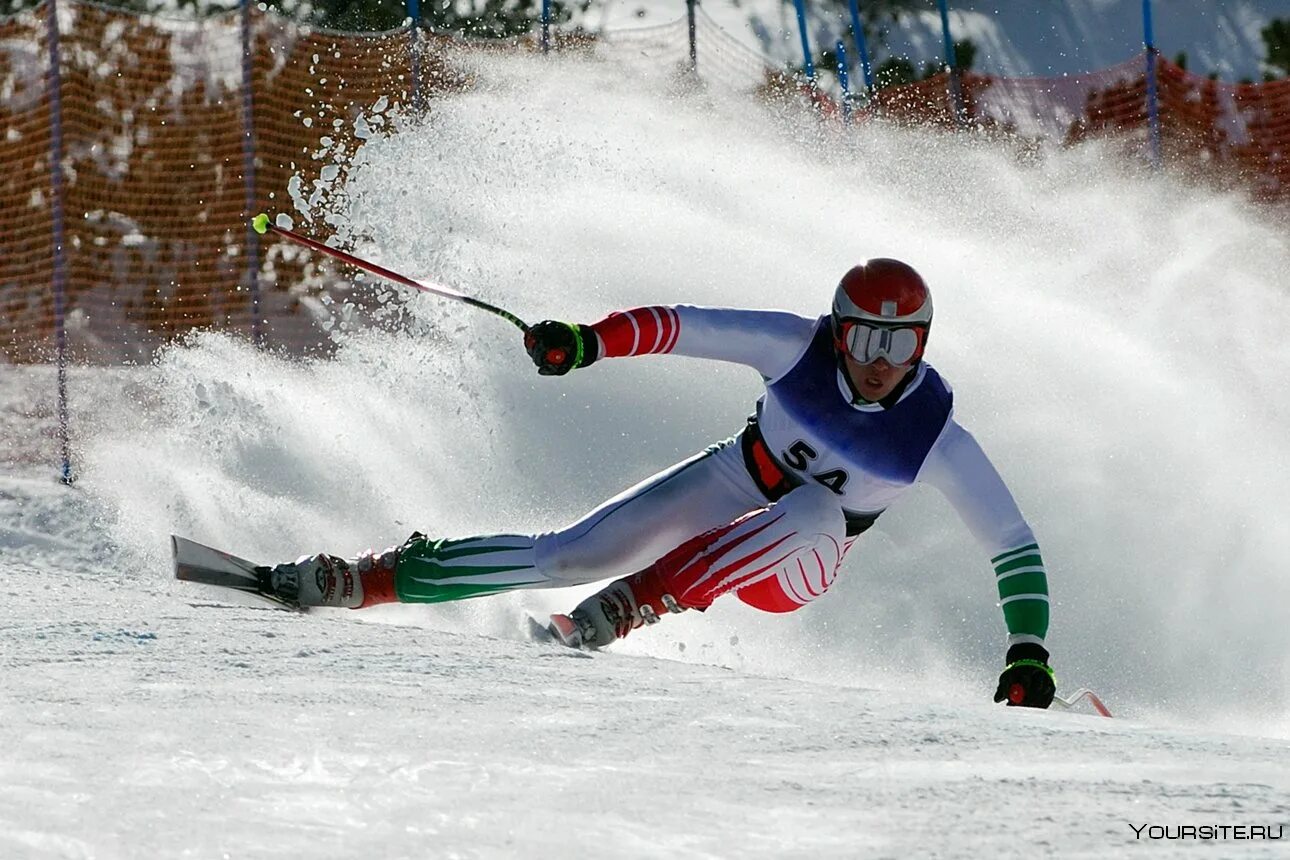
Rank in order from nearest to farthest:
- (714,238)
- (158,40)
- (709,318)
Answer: (709,318)
(714,238)
(158,40)

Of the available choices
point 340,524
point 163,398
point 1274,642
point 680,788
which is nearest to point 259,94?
point 163,398

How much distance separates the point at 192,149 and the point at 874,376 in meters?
6.47

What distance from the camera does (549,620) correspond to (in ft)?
14.8

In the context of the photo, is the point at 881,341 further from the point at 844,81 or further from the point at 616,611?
the point at 844,81

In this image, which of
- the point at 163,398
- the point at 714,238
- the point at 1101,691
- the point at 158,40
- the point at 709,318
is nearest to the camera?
the point at 709,318

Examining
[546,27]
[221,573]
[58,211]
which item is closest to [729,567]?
[221,573]

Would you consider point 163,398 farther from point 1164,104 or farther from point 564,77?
point 1164,104

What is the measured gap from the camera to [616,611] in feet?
14.6

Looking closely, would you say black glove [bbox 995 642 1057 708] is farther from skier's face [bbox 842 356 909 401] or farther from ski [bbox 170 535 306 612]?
ski [bbox 170 535 306 612]

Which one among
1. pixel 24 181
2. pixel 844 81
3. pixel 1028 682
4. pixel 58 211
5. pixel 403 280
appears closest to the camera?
pixel 1028 682

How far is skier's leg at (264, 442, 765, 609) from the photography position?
4.50 m

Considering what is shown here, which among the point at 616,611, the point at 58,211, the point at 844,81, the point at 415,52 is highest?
the point at 844,81

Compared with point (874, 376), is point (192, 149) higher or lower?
higher

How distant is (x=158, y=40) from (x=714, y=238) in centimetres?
402
